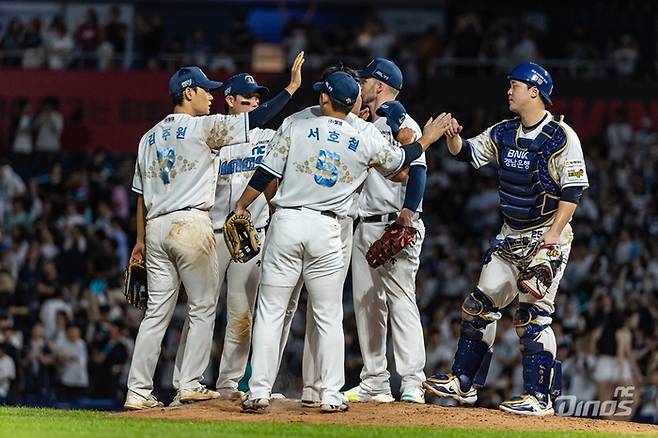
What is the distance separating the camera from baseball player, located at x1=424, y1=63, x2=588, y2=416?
9.78 m

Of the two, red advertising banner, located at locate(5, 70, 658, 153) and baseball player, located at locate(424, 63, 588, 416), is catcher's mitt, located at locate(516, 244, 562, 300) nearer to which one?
baseball player, located at locate(424, 63, 588, 416)

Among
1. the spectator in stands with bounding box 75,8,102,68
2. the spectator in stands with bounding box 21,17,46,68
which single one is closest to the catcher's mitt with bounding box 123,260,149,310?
the spectator in stands with bounding box 21,17,46,68

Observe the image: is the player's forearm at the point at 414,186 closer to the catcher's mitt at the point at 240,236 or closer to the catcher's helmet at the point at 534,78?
the catcher's helmet at the point at 534,78

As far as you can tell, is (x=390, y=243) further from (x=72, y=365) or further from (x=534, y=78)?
(x=72, y=365)

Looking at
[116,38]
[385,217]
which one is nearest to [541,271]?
[385,217]

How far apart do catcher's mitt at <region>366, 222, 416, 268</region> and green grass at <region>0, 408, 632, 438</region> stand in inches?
58.4

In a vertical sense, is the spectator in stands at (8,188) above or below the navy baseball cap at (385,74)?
below

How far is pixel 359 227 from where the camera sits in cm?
1070

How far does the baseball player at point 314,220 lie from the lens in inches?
376

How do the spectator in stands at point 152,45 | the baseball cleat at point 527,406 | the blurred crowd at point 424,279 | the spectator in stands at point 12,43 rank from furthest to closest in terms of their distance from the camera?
the spectator in stands at point 152,45 → the spectator in stands at point 12,43 → the blurred crowd at point 424,279 → the baseball cleat at point 527,406

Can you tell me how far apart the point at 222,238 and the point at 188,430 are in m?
2.12

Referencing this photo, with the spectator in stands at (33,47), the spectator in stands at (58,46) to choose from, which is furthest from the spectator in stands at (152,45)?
the spectator in stands at (33,47)

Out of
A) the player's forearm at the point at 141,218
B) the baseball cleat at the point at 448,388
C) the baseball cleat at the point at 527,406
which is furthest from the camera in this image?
the player's forearm at the point at 141,218

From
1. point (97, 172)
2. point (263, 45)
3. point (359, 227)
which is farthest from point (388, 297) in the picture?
point (263, 45)
